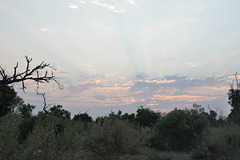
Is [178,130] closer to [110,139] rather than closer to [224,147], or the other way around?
[224,147]

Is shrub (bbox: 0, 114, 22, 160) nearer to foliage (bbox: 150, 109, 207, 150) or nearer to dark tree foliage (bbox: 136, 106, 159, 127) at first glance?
foliage (bbox: 150, 109, 207, 150)

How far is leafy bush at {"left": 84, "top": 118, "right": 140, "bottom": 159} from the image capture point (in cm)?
1222

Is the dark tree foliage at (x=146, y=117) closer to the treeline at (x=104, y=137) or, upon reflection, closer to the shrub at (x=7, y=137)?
the treeline at (x=104, y=137)

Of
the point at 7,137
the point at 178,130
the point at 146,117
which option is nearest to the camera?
the point at 7,137

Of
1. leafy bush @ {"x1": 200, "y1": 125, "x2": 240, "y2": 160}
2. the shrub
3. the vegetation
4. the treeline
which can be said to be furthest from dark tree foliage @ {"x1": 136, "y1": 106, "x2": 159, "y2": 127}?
the shrub

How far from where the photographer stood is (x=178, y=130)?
1562cm

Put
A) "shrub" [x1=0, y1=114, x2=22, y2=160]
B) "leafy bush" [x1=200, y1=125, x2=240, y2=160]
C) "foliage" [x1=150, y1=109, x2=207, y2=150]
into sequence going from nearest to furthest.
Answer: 1. "shrub" [x1=0, y1=114, x2=22, y2=160]
2. "leafy bush" [x1=200, y1=125, x2=240, y2=160]
3. "foliage" [x1=150, y1=109, x2=207, y2=150]

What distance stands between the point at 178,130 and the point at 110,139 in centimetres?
545

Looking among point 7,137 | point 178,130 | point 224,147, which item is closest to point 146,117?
point 178,130

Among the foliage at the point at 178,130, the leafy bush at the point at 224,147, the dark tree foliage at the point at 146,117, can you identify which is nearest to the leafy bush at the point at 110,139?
the foliage at the point at 178,130

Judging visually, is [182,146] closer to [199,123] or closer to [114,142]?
[199,123]

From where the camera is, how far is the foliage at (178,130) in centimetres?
1542

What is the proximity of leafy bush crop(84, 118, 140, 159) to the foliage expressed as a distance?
10.1 ft

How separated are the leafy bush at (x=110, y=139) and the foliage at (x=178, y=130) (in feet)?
10.1
